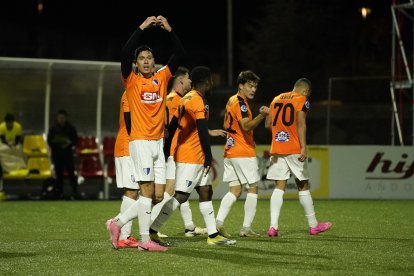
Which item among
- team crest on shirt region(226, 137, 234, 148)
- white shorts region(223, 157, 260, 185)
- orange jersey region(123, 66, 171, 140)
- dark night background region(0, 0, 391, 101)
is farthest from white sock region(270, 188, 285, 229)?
dark night background region(0, 0, 391, 101)

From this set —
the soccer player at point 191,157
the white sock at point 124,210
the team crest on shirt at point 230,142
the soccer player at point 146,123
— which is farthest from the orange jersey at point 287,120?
the soccer player at point 146,123

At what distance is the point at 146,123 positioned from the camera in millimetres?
10516

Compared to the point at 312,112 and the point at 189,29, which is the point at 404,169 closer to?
the point at 312,112

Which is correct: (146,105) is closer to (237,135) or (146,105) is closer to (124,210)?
(124,210)

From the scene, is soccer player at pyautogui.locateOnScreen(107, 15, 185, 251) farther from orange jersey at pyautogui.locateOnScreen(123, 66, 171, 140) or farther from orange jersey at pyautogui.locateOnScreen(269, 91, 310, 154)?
orange jersey at pyautogui.locateOnScreen(269, 91, 310, 154)

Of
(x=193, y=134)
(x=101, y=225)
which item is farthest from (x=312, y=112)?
(x=193, y=134)

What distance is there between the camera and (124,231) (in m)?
11.6

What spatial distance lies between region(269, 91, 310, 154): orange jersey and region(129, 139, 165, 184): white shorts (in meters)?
2.86

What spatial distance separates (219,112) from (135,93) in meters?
26.5

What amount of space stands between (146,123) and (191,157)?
1.08 meters

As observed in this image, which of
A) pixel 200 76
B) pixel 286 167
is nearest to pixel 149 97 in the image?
pixel 200 76

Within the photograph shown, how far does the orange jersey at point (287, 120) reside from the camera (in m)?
13.1

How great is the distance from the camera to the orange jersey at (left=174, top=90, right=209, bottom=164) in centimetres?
1126

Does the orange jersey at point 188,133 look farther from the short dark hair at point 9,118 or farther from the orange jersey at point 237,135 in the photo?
the short dark hair at point 9,118
